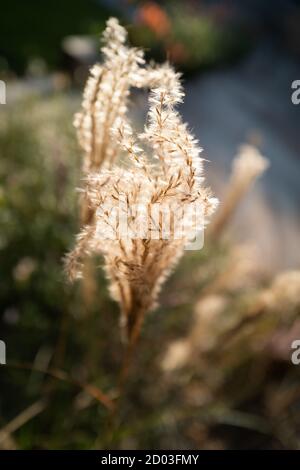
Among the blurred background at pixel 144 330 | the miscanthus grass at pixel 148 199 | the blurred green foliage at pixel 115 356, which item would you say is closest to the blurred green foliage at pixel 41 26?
the blurred background at pixel 144 330

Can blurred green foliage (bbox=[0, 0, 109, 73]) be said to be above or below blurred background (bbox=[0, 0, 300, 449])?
above

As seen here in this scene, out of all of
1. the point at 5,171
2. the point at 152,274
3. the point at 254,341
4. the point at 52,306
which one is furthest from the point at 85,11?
the point at 152,274

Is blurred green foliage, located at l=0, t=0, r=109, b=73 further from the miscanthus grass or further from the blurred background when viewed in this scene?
the miscanthus grass

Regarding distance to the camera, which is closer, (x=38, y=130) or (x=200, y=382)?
(x=200, y=382)

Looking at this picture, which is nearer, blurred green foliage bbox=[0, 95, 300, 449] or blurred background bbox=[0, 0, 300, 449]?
blurred background bbox=[0, 0, 300, 449]

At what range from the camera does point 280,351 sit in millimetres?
3088

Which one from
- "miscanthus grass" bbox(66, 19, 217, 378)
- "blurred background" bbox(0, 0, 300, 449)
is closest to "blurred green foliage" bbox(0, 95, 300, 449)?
"blurred background" bbox(0, 0, 300, 449)

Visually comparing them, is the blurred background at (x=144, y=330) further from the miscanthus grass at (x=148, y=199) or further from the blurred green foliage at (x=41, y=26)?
the blurred green foliage at (x=41, y=26)

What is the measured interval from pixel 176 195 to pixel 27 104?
3.84m

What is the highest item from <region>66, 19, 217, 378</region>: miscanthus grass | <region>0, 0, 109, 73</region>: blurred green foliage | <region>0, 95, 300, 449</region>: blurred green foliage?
<region>0, 0, 109, 73</region>: blurred green foliage

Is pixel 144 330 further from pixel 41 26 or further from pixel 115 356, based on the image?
pixel 41 26

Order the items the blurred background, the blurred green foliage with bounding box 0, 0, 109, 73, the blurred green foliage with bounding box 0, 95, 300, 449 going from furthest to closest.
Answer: the blurred green foliage with bounding box 0, 0, 109, 73 → the blurred green foliage with bounding box 0, 95, 300, 449 → the blurred background
